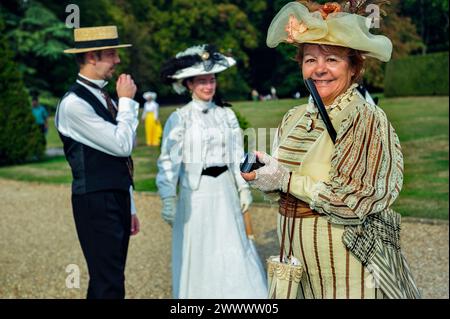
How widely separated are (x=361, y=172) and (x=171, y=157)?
253cm

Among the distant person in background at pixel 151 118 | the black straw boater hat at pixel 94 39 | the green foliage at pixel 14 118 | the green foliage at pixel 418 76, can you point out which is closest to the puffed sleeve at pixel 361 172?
the black straw boater hat at pixel 94 39

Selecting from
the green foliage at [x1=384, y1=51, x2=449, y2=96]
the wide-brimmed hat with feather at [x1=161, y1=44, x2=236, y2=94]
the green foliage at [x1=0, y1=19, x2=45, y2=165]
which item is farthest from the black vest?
the green foliage at [x1=384, y1=51, x2=449, y2=96]

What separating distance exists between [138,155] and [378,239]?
13729mm

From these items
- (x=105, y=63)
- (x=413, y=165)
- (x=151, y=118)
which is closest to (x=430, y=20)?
(x=413, y=165)

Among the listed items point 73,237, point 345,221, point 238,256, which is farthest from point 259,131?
point 73,237

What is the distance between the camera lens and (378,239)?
2246 mm

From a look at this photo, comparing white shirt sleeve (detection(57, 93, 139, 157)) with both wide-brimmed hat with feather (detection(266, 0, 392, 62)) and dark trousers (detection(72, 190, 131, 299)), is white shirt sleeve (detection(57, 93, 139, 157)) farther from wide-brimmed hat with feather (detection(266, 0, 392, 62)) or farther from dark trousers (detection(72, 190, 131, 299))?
wide-brimmed hat with feather (detection(266, 0, 392, 62))

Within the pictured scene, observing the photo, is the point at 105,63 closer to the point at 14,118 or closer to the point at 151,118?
the point at 14,118

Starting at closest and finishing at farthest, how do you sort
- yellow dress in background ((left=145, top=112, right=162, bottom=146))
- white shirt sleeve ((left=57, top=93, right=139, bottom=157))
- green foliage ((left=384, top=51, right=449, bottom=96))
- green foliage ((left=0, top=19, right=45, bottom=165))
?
white shirt sleeve ((left=57, top=93, right=139, bottom=157)), green foliage ((left=0, top=19, right=45, bottom=165)), yellow dress in background ((left=145, top=112, right=162, bottom=146)), green foliage ((left=384, top=51, right=449, bottom=96))

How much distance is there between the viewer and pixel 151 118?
17438mm

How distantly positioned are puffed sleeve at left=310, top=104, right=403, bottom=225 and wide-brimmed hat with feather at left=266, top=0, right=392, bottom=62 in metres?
0.22

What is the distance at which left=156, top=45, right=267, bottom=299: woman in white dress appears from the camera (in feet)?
→ 14.8

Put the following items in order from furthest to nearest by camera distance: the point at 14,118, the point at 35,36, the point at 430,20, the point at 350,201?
the point at 35,36
the point at 430,20
the point at 14,118
the point at 350,201
